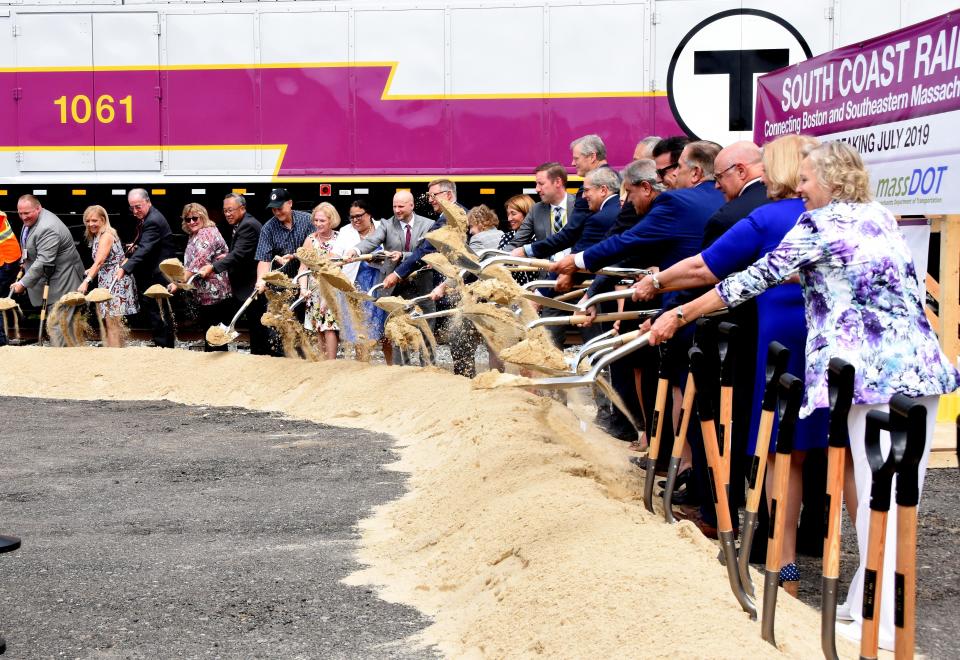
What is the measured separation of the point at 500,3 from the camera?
15844 mm

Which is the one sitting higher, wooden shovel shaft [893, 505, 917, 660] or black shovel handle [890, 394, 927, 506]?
black shovel handle [890, 394, 927, 506]

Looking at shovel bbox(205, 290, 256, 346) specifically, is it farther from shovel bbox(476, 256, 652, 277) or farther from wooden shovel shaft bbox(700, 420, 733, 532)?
wooden shovel shaft bbox(700, 420, 733, 532)

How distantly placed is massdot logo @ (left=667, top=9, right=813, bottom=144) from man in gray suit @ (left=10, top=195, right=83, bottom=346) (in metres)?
7.20

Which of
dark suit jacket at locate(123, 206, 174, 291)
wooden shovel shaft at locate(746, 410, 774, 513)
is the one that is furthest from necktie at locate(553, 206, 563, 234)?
wooden shovel shaft at locate(746, 410, 774, 513)

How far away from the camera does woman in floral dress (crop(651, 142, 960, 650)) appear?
490cm

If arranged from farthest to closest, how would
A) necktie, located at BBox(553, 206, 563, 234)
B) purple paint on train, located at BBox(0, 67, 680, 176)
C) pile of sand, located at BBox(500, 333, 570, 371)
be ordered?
purple paint on train, located at BBox(0, 67, 680, 176), necktie, located at BBox(553, 206, 563, 234), pile of sand, located at BBox(500, 333, 570, 371)

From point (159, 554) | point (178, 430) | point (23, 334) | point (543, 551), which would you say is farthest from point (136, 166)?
point (543, 551)

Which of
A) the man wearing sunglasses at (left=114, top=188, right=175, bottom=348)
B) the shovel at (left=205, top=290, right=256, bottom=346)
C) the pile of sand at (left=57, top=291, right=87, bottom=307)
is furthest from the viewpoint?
the man wearing sunglasses at (left=114, top=188, right=175, bottom=348)

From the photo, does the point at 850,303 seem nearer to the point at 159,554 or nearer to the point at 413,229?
the point at 159,554

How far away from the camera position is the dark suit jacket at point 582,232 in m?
8.88

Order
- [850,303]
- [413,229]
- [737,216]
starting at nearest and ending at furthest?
[850,303]
[737,216]
[413,229]

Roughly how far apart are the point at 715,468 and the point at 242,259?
9547mm

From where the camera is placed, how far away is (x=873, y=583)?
11.7ft

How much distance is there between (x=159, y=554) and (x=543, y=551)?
2.06m
